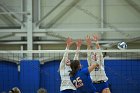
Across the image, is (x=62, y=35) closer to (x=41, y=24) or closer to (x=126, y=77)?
(x=41, y=24)

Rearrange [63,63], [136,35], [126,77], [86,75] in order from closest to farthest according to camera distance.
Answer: [86,75] → [63,63] → [126,77] → [136,35]

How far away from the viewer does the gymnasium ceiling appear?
1299cm

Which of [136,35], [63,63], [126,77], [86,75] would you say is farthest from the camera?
[136,35]

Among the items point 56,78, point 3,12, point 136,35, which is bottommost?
point 56,78

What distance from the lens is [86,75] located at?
24.3 ft

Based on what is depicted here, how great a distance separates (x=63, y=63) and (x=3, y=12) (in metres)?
4.73

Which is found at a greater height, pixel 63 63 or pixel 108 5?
pixel 108 5

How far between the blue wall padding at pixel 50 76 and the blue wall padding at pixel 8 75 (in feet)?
3.05

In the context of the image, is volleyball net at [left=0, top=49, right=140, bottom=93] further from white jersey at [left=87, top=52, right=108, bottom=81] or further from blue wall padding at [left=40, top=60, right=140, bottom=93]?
white jersey at [left=87, top=52, right=108, bottom=81]

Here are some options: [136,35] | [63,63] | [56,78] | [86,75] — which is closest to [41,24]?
[56,78]

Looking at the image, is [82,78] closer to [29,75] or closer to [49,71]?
[29,75]

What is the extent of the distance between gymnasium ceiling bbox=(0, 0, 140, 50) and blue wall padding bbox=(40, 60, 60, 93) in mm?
757

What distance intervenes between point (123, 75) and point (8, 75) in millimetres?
3896

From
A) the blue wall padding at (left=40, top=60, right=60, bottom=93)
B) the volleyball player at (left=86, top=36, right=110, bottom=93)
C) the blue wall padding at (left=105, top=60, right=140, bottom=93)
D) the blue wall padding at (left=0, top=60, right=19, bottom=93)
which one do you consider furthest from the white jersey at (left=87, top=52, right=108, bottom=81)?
the blue wall padding at (left=0, top=60, right=19, bottom=93)
